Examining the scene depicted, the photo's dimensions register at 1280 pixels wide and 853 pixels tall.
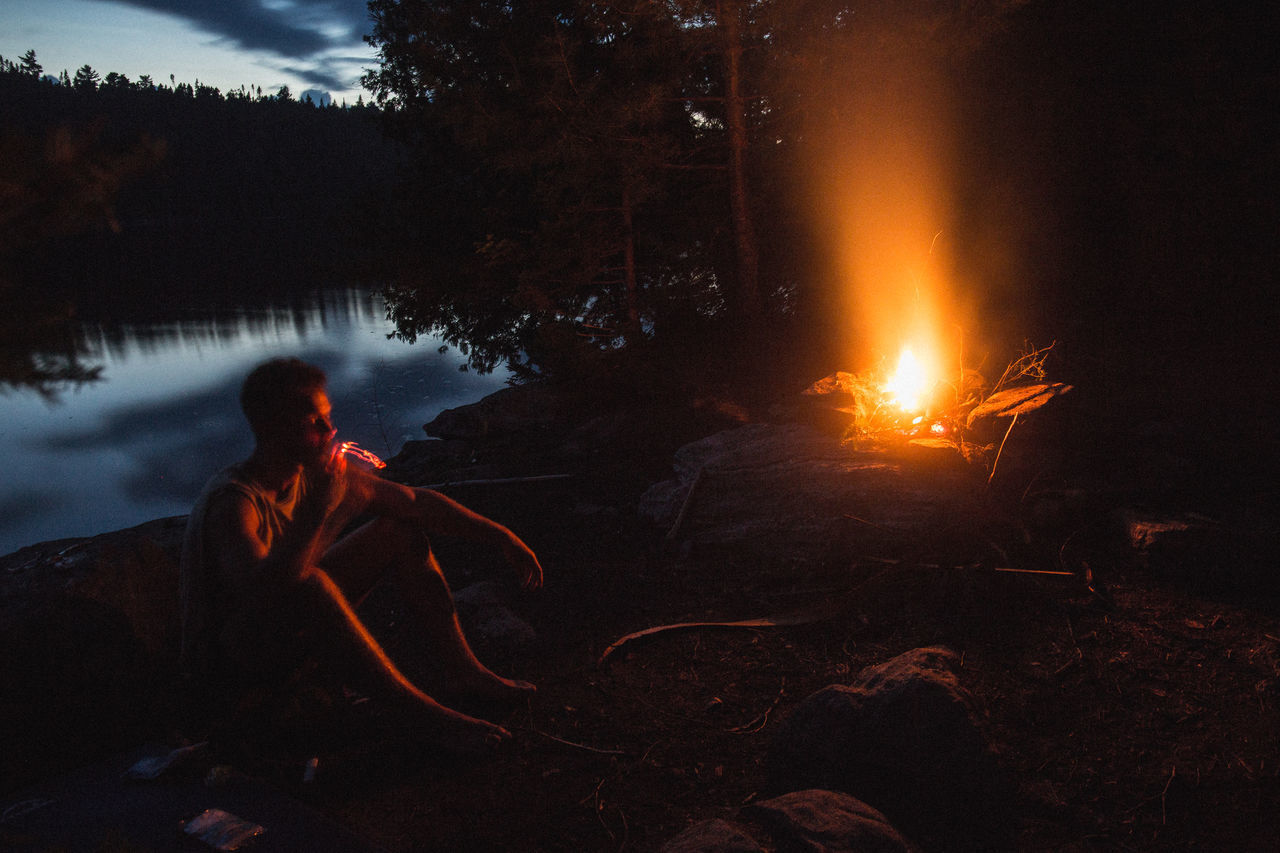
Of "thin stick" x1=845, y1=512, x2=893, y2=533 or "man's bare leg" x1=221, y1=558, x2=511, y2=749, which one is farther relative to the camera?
"thin stick" x1=845, y1=512, x2=893, y2=533

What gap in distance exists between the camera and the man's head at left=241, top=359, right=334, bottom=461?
96.0 inches

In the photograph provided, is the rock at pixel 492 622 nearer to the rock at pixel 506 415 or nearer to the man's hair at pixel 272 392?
the man's hair at pixel 272 392

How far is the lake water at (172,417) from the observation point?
12.8 metres

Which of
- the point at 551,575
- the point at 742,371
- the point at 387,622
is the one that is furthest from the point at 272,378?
the point at 742,371

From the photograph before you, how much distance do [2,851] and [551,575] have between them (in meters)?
2.82

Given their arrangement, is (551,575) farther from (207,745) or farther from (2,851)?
(2,851)

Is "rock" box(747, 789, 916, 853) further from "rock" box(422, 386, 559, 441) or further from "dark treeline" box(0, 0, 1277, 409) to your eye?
"rock" box(422, 386, 559, 441)

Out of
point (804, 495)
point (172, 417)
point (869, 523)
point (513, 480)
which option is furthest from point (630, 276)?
point (172, 417)

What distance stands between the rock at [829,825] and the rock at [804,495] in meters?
2.15

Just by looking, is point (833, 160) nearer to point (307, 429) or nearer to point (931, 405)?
point (931, 405)

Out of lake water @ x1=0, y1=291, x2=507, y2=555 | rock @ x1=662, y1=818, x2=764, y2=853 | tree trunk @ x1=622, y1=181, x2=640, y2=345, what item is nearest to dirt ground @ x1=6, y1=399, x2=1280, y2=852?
rock @ x1=662, y1=818, x2=764, y2=853

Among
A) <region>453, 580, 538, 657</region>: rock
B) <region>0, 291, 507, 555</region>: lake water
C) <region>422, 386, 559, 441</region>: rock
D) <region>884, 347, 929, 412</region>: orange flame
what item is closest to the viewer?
<region>453, 580, 538, 657</region>: rock

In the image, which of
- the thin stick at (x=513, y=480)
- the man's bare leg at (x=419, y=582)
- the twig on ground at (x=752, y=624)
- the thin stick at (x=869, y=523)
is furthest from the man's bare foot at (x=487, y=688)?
the thin stick at (x=513, y=480)

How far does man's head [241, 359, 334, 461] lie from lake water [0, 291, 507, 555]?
7302mm
